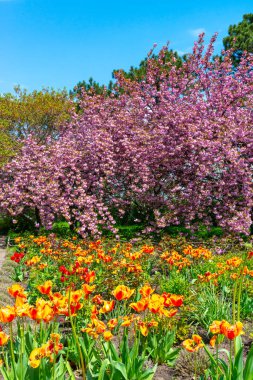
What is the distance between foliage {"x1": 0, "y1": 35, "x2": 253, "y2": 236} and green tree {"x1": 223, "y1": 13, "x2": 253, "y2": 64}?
11.4 metres

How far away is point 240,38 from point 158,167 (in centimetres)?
1598

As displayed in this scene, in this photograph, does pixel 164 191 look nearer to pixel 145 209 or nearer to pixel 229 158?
pixel 145 209

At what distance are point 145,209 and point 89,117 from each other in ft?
13.7

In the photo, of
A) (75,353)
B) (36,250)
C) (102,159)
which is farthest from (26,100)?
(75,353)

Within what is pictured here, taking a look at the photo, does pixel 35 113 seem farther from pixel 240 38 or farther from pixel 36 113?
pixel 240 38

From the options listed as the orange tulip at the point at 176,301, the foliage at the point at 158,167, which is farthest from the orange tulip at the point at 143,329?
the foliage at the point at 158,167

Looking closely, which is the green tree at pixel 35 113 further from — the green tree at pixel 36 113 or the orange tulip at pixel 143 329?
the orange tulip at pixel 143 329

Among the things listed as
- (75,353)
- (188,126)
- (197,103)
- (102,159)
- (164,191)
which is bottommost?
(75,353)

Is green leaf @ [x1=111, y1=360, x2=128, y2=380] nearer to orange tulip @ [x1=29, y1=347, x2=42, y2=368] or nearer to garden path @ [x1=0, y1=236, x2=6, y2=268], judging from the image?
orange tulip @ [x1=29, y1=347, x2=42, y2=368]

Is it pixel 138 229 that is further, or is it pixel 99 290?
pixel 138 229

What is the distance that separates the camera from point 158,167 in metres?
14.3

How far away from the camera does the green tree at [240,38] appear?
26078 mm

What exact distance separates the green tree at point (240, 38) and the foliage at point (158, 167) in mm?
11377

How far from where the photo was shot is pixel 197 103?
14586mm
